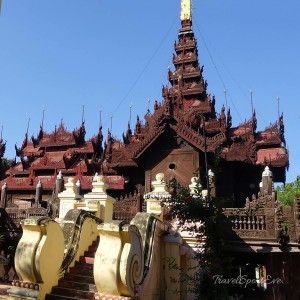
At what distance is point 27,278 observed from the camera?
18.3 ft

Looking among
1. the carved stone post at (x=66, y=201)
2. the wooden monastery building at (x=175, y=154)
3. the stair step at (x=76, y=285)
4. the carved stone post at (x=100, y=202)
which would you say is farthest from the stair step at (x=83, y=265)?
the wooden monastery building at (x=175, y=154)

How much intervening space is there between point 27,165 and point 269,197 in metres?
18.9

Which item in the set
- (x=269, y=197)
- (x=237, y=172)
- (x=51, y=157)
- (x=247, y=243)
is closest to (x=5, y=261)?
(x=247, y=243)

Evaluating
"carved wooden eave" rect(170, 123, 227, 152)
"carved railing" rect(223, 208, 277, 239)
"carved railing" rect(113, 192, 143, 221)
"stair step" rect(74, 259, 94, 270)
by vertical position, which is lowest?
"stair step" rect(74, 259, 94, 270)

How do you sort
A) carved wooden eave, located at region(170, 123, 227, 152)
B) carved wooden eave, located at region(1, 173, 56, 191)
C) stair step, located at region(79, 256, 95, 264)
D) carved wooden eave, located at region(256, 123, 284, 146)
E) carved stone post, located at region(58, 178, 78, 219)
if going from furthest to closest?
carved wooden eave, located at region(1, 173, 56, 191)
carved wooden eave, located at region(256, 123, 284, 146)
carved wooden eave, located at region(170, 123, 227, 152)
carved stone post, located at region(58, 178, 78, 219)
stair step, located at region(79, 256, 95, 264)

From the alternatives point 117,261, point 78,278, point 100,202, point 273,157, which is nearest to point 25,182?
point 100,202

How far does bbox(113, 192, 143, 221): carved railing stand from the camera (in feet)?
37.5

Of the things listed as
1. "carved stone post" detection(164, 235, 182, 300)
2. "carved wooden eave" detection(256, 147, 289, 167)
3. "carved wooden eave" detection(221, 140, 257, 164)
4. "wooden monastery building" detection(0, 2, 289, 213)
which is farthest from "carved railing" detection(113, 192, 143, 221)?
"carved wooden eave" detection(256, 147, 289, 167)

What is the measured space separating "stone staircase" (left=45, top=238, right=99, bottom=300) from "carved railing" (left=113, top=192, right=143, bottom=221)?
446 centimetres

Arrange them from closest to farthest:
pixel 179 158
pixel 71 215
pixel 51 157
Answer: pixel 71 215 < pixel 179 158 < pixel 51 157

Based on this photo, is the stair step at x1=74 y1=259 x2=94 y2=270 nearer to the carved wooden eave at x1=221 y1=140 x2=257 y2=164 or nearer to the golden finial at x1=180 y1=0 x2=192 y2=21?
the carved wooden eave at x1=221 y1=140 x2=257 y2=164

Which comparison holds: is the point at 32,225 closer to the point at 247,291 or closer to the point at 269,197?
the point at 269,197

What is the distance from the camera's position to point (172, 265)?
662cm

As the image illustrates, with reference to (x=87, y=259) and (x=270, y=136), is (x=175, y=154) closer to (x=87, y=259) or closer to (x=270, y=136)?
(x=270, y=136)
